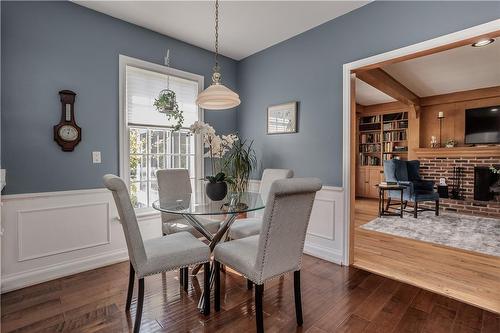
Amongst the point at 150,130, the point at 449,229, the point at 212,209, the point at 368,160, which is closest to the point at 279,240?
the point at 212,209

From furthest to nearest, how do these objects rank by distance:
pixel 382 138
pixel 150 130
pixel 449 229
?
pixel 382 138 < pixel 449 229 < pixel 150 130

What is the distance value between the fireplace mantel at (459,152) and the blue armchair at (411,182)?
1.71 feet

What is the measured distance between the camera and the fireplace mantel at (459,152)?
16.6 feet

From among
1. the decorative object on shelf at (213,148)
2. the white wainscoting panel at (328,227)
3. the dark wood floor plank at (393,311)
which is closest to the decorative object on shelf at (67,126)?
the decorative object on shelf at (213,148)

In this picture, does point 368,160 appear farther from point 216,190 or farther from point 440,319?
point 216,190

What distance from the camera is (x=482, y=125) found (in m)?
5.32

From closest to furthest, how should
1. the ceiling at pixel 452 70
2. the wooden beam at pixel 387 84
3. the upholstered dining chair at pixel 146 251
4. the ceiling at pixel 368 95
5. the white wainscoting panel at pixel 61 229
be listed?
the upholstered dining chair at pixel 146 251
the white wainscoting panel at pixel 61 229
the ceiling at pixel 452 70
the wooden beam at pixel 387 84
the ceiling at pixel 368 95

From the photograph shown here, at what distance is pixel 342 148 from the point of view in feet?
9.34

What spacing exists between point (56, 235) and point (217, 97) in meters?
2.09

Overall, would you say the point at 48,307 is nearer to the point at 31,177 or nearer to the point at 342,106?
the point at 31,177

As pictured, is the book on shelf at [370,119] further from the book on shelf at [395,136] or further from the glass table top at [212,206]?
the glass table top at [212,206]

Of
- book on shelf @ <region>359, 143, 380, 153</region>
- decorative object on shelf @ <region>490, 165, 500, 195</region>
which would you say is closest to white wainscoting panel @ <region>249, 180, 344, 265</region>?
decorative object on shelf @ <region>490, 165, 500, 195</region>

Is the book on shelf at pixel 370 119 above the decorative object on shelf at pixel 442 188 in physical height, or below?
above

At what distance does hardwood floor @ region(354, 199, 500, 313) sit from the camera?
2.22 m
